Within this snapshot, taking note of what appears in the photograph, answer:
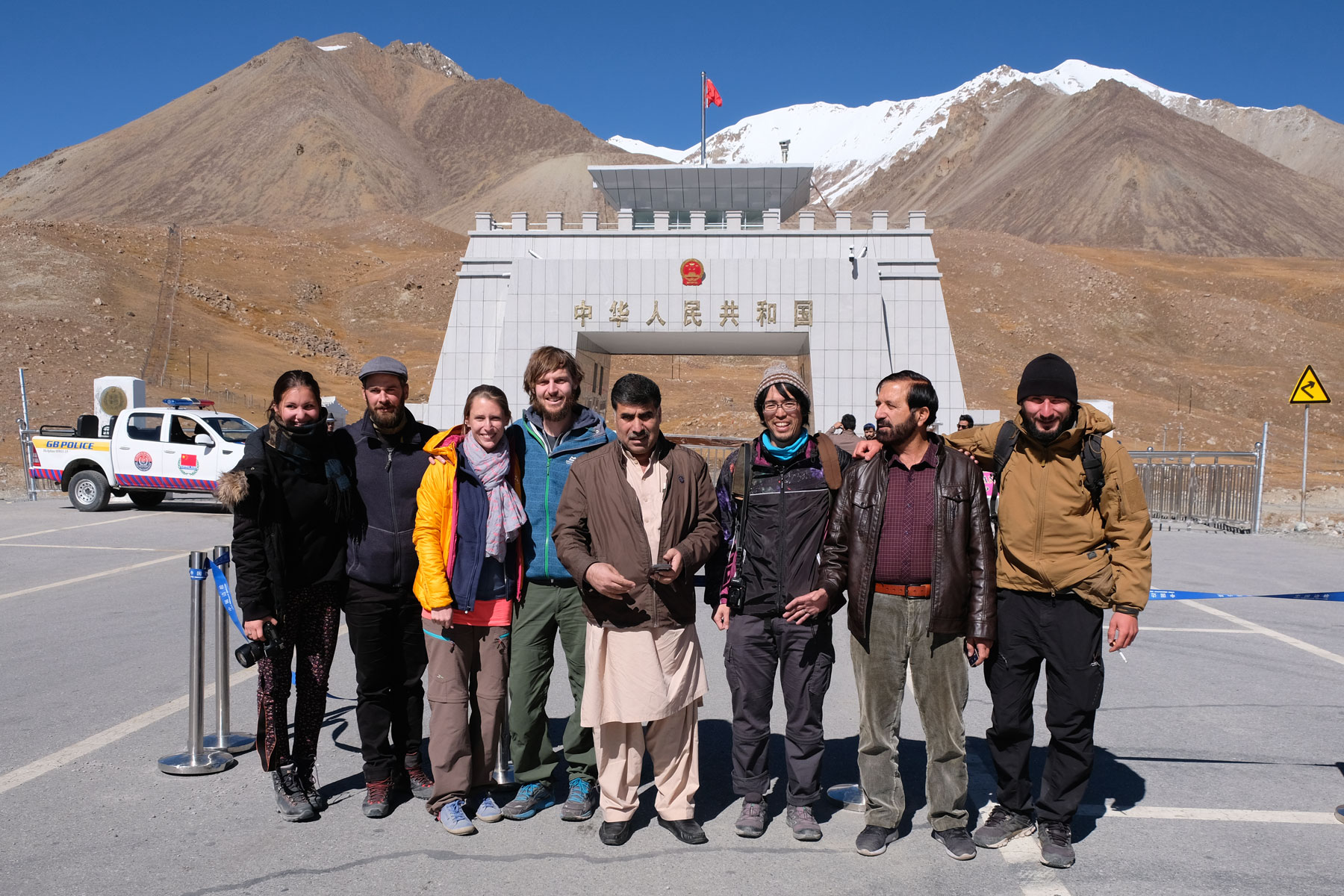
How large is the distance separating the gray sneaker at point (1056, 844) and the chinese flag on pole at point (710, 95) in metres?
25.7

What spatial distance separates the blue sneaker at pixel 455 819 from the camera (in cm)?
391

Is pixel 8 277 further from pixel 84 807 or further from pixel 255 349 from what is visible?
pixel 84 807

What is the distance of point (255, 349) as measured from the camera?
47844 millimetres

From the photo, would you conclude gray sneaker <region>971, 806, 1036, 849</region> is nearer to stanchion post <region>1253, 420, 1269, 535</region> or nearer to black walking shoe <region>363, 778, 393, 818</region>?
black walking shoe <region>363, 778, 393, 818</region>

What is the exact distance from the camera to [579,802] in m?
4.09

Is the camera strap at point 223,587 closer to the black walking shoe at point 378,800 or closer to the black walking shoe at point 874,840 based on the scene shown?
the black walking shoe at point 378,800

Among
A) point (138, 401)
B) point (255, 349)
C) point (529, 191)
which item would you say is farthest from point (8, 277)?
point (529, 191)

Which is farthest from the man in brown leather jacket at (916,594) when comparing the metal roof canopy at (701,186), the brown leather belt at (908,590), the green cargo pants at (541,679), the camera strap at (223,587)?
the metal roof canopy at (701,186)

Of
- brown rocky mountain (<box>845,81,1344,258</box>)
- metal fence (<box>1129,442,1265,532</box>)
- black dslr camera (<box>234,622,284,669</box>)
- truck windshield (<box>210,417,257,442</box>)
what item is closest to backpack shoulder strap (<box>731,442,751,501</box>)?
black dslr camera (<box>234,622,284,669</box>)

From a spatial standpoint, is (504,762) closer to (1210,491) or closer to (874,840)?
(874,840)

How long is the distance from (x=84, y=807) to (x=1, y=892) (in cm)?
76

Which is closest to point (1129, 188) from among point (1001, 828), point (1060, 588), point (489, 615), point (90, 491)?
point (90, 491)

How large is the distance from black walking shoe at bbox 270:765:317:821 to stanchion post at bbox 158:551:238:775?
2.23 feet

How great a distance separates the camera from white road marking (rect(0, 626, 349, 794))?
445 centimetres
